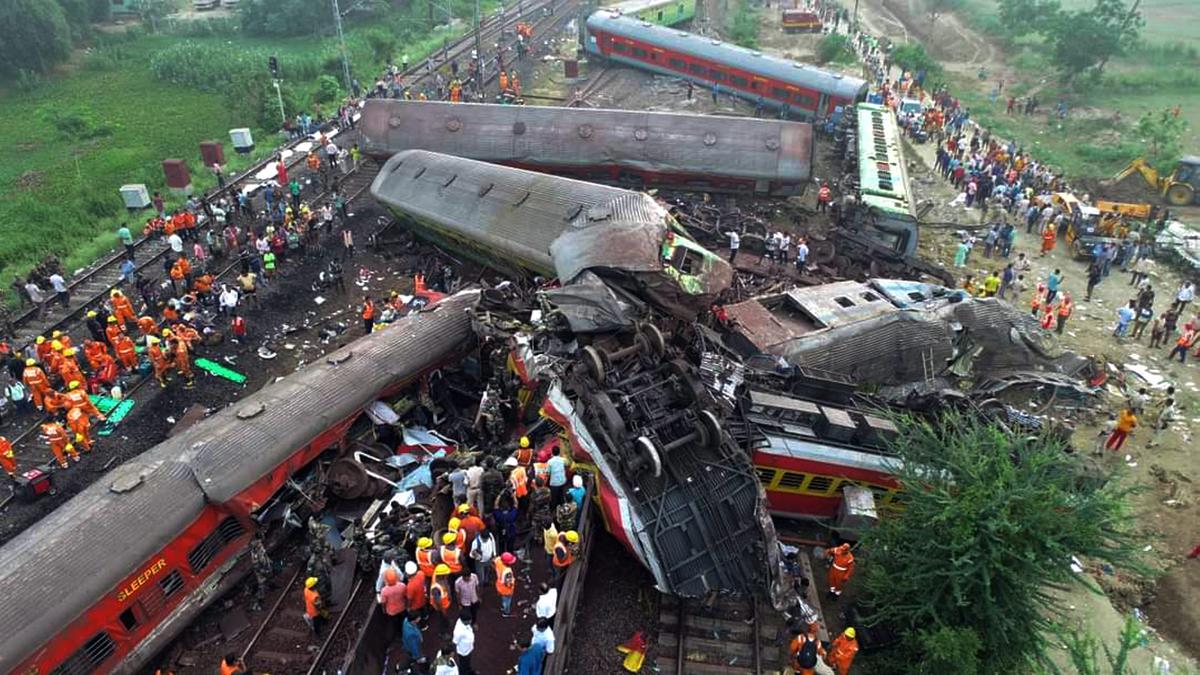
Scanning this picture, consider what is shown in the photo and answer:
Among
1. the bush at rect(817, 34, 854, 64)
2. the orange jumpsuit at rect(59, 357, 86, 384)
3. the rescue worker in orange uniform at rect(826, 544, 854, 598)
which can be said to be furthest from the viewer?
the bush at rect(817, 34, 854, 64)

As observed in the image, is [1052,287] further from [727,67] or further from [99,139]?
[99,139]

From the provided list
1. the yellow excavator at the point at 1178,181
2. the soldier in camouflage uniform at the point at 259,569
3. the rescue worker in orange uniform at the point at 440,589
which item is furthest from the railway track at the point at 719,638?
the yellow excavator at the point at 1178,181

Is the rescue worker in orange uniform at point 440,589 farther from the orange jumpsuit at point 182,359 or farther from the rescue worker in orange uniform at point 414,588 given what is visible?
the orange jumpsuit at point 182,359

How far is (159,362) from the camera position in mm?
15484

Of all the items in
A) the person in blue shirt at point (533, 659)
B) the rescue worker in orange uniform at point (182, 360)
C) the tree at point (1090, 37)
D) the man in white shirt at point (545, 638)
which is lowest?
the rescue worker in orange uniform at point (182, 360)

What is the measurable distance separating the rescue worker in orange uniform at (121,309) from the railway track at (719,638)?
14478mm

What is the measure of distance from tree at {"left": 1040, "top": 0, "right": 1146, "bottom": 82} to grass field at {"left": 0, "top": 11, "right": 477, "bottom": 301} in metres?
34.7

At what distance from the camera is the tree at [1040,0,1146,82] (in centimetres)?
3666

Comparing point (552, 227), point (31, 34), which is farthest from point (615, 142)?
point (31, 34)

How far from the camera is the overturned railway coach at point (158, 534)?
9016 mm

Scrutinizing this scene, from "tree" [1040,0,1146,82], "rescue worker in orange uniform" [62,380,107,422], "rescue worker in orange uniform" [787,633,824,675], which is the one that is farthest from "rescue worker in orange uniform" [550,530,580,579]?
"tree" [1040,0,1146,82]

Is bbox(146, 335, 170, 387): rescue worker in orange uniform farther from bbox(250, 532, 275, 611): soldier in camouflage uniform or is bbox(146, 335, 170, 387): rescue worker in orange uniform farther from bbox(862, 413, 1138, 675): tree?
bbox(862, 413, 1138, 675): tree

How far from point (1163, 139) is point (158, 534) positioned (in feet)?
122

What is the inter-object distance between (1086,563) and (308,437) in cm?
1428
